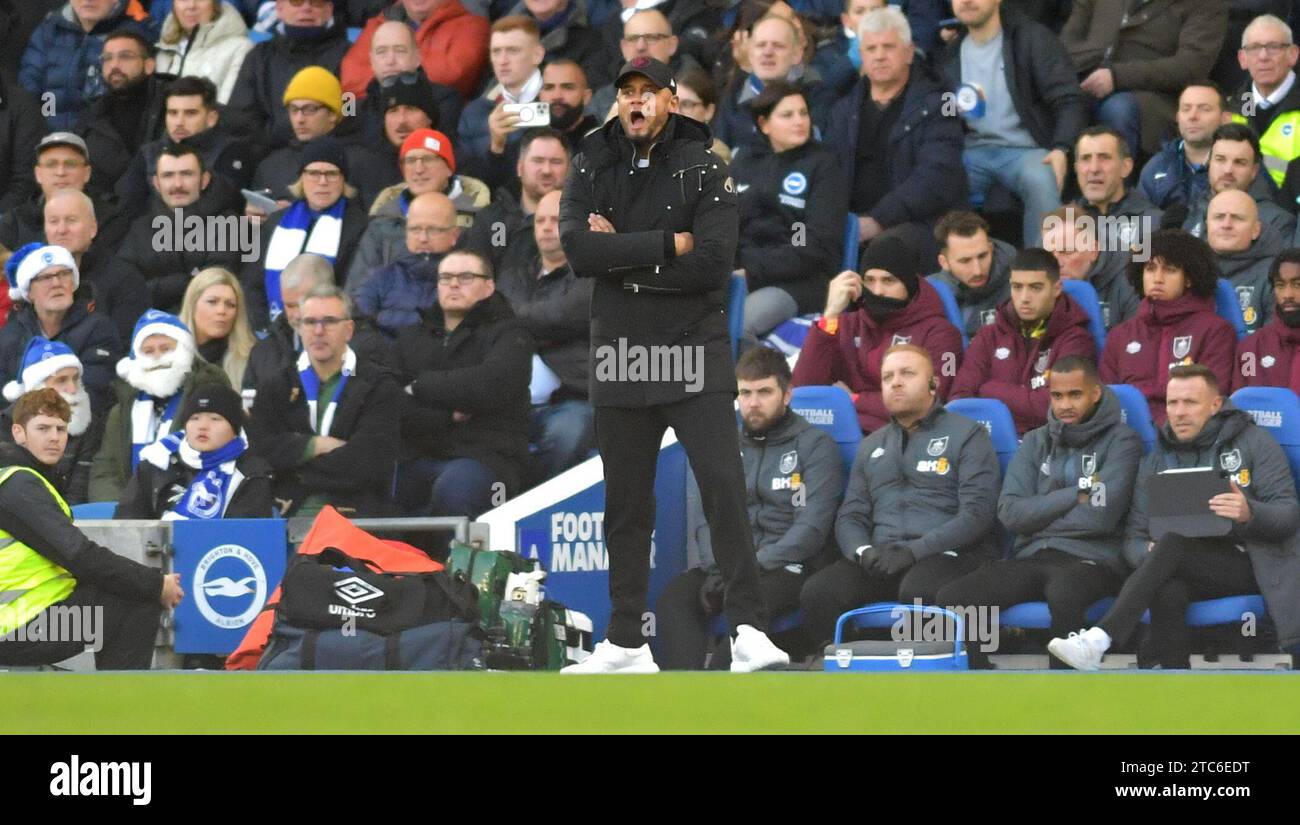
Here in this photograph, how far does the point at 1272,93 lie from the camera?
32.0 feet

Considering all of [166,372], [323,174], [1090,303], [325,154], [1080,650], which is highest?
[325,154]

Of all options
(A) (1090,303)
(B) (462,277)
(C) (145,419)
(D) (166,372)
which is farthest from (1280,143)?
(C) (145,419)

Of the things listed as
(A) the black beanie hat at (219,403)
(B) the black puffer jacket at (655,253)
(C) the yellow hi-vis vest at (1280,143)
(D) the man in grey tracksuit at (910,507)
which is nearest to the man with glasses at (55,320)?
(A) the black beanie hat at (219,403)

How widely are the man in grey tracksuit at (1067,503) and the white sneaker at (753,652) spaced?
1733 millimetres

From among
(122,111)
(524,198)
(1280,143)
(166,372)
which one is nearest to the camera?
(166,372)

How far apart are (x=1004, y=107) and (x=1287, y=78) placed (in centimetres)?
128

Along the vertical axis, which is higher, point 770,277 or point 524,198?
point 524,198

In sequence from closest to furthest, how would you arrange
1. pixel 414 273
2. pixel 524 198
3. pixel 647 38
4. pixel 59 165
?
pixel 414 273, pixel 524 198, pixel 647 38, pixel 59 165

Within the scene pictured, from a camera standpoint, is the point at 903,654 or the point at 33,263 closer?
the point at 903,654

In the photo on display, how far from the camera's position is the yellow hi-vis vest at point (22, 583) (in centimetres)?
752

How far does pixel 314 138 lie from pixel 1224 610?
17.3 ft

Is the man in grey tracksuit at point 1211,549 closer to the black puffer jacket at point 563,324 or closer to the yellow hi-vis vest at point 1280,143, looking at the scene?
the yellow hi-vis vest at point 1280,143

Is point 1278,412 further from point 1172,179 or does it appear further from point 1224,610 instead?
point 1172,179
